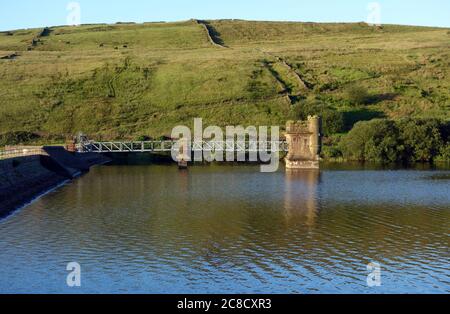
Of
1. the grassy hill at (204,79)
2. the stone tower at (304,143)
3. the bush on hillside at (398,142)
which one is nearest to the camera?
the stone tower at (304,143)

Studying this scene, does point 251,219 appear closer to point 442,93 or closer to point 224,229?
point 224,229

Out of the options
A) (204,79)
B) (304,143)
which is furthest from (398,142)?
(204,79)

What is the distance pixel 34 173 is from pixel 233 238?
113 ft

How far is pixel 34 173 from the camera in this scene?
2680 inches

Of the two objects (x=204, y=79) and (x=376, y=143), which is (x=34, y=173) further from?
(x=204, y=79)

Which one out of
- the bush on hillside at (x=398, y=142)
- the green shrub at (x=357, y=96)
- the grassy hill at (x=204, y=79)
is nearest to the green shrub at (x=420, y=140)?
the bush on hillside at (x=398, y=142)

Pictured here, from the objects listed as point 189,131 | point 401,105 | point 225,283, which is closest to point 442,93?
point 401,105

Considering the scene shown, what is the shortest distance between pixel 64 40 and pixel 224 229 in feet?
474

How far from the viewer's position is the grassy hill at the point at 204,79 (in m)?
123

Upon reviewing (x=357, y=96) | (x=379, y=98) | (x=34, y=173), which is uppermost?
(x=357, y=96)

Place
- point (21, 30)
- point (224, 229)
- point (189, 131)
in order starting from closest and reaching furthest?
1. point (224, 229)
2. point (189, 131)
3. point (21, 30)

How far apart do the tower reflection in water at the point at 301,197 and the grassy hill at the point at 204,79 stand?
132ft

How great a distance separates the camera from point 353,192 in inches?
2430

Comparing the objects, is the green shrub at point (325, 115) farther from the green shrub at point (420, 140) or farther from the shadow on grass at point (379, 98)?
the green shrub at point (420, 140)
